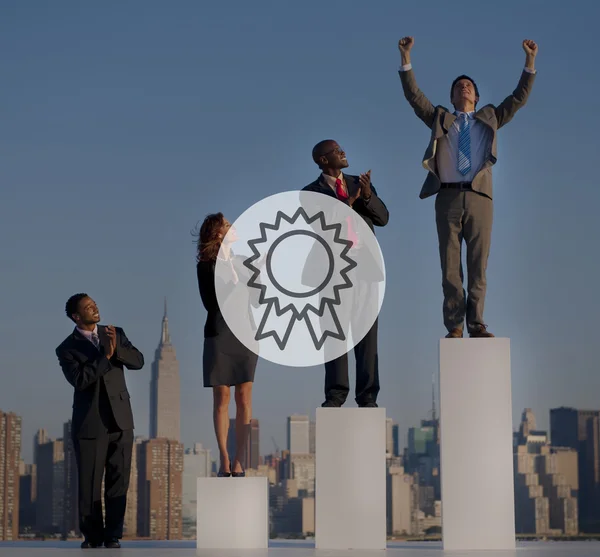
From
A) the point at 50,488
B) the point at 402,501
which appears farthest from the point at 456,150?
the point at 50,488

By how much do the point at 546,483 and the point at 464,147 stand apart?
13.5 meters

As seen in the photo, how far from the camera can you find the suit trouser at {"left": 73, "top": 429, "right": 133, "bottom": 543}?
8.32m

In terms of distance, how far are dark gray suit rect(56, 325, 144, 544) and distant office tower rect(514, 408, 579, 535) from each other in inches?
379

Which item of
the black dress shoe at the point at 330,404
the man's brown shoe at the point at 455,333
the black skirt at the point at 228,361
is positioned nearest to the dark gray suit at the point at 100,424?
the black skirt at the point at 228,361

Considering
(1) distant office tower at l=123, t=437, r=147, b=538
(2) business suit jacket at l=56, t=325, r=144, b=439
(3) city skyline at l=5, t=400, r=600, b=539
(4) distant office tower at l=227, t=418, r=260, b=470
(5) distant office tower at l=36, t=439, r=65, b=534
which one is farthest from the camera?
(5) distant office tower at l=36, t=439, r=65, b=534

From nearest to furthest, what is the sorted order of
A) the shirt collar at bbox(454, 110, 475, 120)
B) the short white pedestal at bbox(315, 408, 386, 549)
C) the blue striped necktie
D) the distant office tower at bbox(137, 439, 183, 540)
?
the short white pedestal at bbox(315, 408, 386, 549) → the blue striped necktie → the shirt collar at bbox(454, 110, 475, 120) → the distant office tower at bbox(137, 439, 183, 540)

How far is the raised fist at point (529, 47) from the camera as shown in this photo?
8445 mm

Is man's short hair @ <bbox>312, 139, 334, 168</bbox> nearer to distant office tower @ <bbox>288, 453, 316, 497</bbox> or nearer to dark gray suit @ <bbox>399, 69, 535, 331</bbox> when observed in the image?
dark gray suit @ <bbox>399, 69, 535, 331</bbox>

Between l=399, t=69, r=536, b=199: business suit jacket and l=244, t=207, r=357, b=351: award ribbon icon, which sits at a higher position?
l=399, t=69, r=536, b=199: business suit jacket

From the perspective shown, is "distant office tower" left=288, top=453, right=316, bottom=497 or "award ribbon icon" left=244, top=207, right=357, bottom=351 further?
"distant office tower" left=288, top=453, right=316, bottom=497

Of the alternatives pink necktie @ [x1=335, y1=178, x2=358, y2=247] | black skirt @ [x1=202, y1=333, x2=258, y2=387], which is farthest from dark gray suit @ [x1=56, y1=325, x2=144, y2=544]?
pink necktie @ [x1=335, y1=178, x2=358, y2=247]

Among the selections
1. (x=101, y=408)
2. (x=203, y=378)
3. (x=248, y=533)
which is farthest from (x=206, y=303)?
(x=248, y=533)

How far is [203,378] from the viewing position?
8617 millimetres

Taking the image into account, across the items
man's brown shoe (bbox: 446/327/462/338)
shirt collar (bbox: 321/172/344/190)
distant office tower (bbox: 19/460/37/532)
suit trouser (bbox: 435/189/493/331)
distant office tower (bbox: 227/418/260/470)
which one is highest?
shirt collar (bbox: 321/172/344/190)
